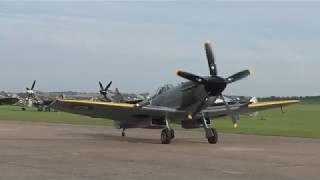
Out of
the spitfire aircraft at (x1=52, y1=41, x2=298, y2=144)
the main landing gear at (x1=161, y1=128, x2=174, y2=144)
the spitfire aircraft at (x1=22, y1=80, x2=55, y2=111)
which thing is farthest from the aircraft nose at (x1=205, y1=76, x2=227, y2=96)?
the spitfire aircraft at (x1=22, y1=80, x2=55, y2=111)

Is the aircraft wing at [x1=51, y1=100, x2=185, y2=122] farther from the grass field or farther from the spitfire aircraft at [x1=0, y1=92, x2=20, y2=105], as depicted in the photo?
the spitfire aircraft at [x1=0, y1=92, x2=20, y2=105]

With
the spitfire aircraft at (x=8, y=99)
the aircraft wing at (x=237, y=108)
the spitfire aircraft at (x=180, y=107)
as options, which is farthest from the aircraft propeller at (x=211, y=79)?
the spitfire aircraft at (x=8, y=99)

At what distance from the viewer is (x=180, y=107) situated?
22.2m

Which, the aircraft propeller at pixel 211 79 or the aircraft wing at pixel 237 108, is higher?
the aircraft propeller at pixel 211 79

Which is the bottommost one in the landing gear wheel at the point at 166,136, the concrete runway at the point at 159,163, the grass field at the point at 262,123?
the concrete runway at the point at 159,163

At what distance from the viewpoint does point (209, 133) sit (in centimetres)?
2175

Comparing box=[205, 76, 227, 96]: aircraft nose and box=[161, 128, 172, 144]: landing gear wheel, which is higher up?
box=[205, 76, 227, 96]: aircraft nose

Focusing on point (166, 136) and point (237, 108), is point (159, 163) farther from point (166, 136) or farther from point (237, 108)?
point (237, 108)

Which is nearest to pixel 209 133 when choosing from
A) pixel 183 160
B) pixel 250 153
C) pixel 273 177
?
pixel 250 153

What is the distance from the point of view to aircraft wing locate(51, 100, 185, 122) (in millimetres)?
22062

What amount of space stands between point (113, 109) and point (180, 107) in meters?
2.63

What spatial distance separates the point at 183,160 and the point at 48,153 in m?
4.06

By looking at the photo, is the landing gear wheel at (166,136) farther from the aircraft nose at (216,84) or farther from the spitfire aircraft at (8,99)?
the spitfire aircraft at (8,99)

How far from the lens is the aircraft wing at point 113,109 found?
22062 mm
